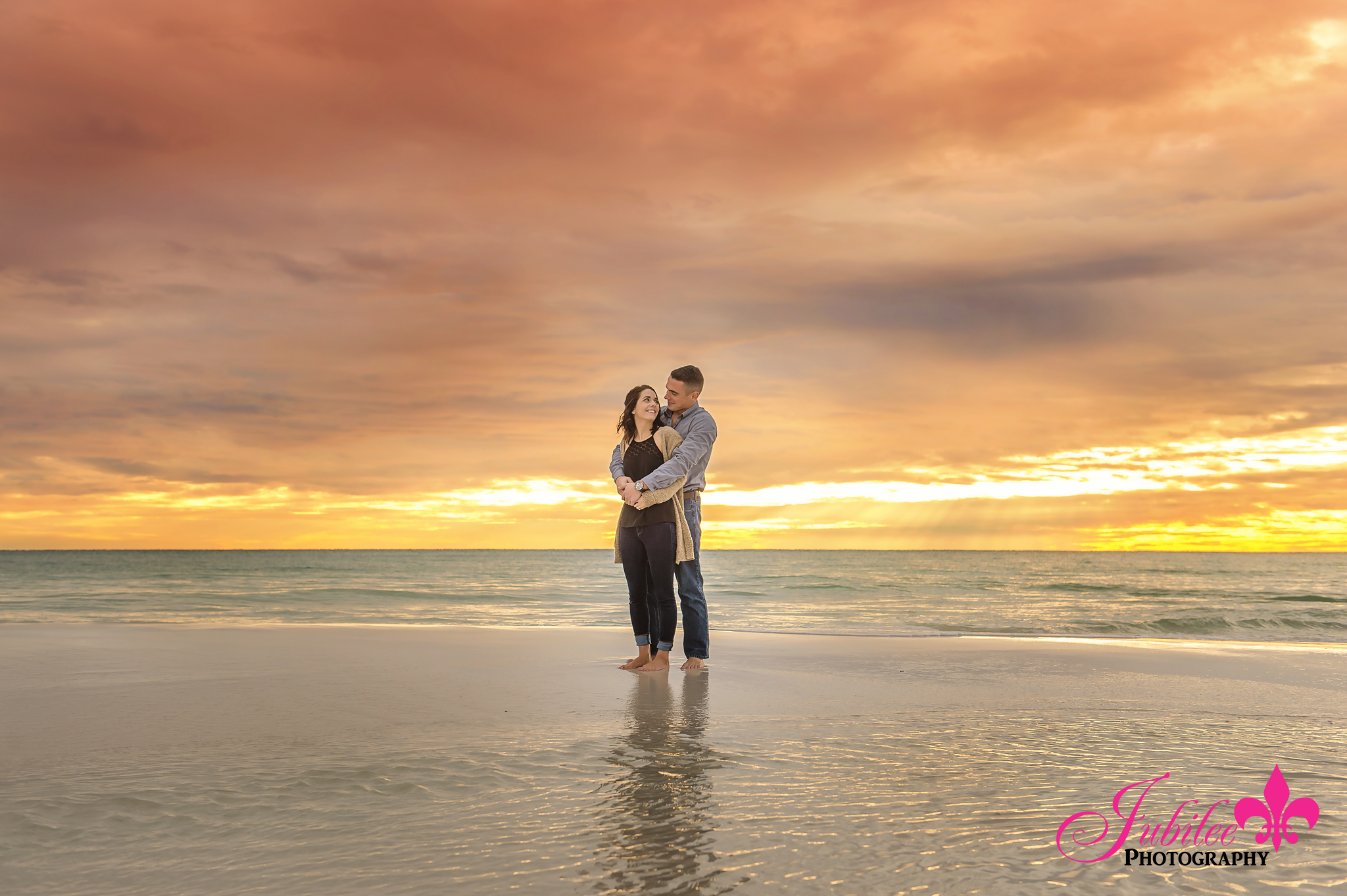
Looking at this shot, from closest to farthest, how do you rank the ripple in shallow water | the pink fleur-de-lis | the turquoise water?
the ripple in shallow water, the pink fleur-de-lis, the turquoise water

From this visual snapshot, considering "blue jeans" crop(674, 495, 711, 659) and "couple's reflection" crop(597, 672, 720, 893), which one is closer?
"couple's reflection" crop(597, 672, 720, 893)

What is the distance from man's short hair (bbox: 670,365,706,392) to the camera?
5031 millimetres

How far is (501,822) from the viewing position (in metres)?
2.07

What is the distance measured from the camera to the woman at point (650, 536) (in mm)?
4871

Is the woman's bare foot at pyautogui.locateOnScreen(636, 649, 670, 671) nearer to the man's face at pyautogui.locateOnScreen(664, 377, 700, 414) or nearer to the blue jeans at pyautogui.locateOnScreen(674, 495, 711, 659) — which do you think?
the blue jeans at pyautogui.locateOnScreen(674, 495, 711, 659)

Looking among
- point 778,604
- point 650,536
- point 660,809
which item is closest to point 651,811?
point 660,809

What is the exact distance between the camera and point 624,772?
2.54m

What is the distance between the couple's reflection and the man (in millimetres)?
1440

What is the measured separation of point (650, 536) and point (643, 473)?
389mm

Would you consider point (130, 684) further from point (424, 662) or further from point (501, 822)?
point (501, 822)

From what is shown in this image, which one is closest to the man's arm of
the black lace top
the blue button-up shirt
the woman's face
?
the blue button-up shirt

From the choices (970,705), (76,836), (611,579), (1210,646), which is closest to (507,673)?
(970,705)

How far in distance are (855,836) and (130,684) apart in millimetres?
3889

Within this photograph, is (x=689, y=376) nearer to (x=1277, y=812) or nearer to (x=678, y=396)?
(x=678, y=396)
